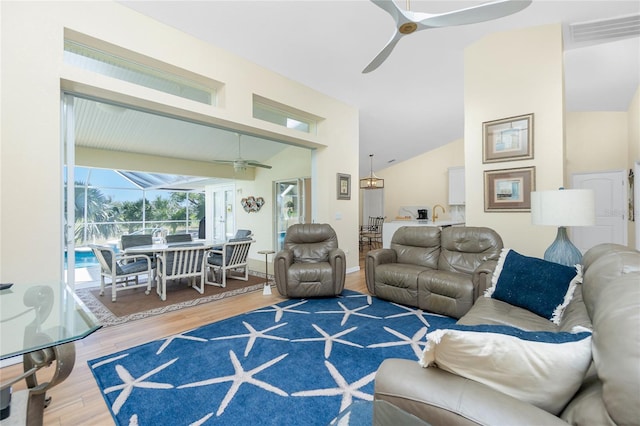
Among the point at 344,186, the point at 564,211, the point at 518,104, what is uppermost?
the point at 518,104

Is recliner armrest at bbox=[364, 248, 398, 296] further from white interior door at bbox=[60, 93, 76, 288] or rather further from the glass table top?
white interior door at bbox=[60, 93, 76, 288]

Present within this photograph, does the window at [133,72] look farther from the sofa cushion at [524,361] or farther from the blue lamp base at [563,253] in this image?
the blue lamp base at [563,253]

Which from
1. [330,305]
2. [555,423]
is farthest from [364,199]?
[555,423]

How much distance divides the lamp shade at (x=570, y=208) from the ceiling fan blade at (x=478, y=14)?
1416 millimetres

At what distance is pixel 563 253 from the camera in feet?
8.25

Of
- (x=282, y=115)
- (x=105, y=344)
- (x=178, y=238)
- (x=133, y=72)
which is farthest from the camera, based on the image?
(x=178, y=238)

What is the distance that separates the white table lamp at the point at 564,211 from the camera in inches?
89.5

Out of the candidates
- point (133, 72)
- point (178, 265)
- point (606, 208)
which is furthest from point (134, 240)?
point (606, 208)

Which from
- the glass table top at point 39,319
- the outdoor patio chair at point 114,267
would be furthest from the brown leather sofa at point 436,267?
the outdoor patio chair at point 114,267

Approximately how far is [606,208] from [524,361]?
6.87 m

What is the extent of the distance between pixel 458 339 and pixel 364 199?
31.8 ft

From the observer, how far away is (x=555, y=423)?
74cm

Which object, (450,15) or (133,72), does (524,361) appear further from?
(133,72)

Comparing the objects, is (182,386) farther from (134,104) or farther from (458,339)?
(134,104)
